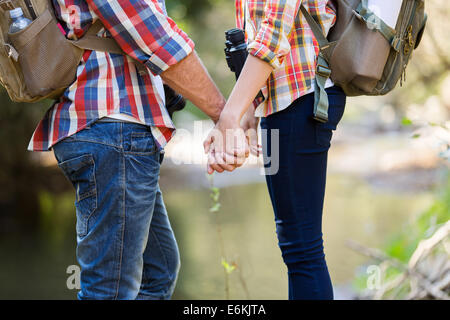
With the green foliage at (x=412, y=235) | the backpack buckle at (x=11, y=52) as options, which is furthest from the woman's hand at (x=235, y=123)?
the green foliage at (x=412, y=235)

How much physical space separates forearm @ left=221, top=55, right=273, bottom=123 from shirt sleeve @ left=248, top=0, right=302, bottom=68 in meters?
0.02

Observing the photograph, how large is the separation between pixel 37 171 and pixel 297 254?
22.2 ft

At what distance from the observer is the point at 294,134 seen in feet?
4.52

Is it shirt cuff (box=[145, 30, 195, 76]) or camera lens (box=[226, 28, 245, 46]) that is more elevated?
camera lens (box=[226, 28, 245, 46])

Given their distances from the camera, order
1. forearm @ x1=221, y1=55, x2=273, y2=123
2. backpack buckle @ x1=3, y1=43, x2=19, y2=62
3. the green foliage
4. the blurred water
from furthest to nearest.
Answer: the green foliage → the blurred water → forearm @ x1=221, y1=55, x2=273, y2=123 → backpack buckle @ x1=3, y1=43, x2=19, y2=62

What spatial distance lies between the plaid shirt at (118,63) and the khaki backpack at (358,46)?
35cm

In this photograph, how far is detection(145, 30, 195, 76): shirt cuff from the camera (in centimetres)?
126

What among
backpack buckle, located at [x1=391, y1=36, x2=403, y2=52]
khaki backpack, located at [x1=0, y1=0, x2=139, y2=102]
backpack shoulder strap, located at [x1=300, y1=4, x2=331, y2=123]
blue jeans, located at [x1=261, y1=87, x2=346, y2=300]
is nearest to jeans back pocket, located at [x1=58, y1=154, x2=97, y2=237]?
khaki backpack, located at [x1=0, y1=0, x2=139, y2=102]

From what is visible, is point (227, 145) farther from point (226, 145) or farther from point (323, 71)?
point (323, 71)

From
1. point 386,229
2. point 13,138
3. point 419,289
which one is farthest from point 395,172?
point 419,289

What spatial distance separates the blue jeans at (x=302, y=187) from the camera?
1383 mm

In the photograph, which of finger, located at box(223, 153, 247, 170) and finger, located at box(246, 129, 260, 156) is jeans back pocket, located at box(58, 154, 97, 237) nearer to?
finger, located at box(223, 153, 247, 170)

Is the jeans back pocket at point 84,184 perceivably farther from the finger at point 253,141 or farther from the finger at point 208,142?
the finger at point 253,141

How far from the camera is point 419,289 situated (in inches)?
95.9
